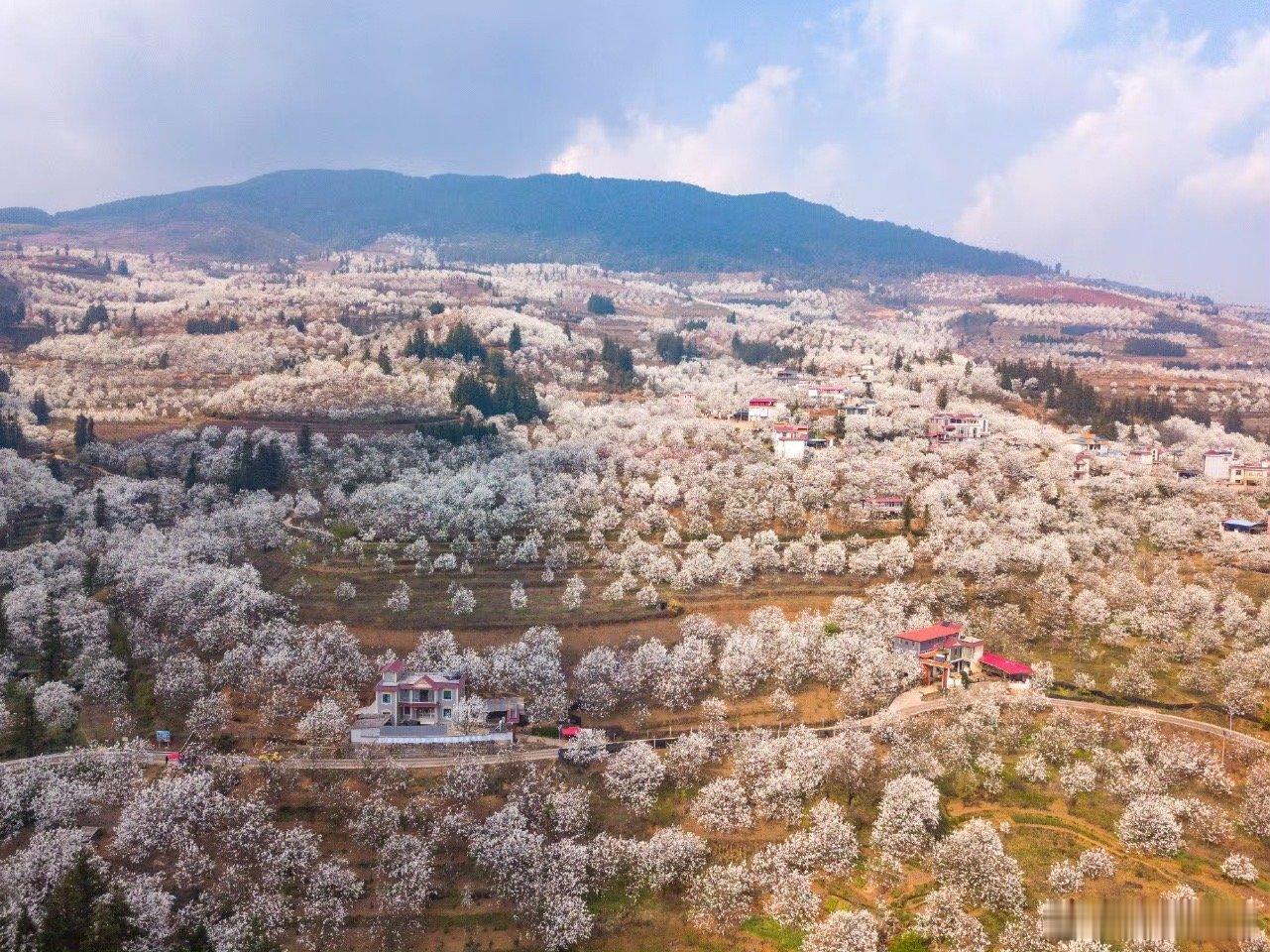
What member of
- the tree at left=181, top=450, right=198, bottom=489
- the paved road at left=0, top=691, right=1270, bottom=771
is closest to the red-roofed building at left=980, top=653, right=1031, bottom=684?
the paved road at left=0, top=691, right=1270, bottom=771

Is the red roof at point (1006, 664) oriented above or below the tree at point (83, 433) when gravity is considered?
below

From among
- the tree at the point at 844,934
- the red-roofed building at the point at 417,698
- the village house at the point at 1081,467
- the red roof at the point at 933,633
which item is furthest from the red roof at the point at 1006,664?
the village house at the point at 1081,467

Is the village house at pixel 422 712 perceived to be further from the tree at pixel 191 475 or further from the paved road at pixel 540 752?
the tree at pixel 191 475

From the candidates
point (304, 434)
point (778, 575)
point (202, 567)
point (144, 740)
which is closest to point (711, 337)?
point (304, 434)

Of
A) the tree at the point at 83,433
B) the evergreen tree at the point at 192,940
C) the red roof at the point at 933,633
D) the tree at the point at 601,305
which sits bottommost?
the evergreen tree at the point at 192,940

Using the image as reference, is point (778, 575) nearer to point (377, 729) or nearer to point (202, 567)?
point (377, 729)

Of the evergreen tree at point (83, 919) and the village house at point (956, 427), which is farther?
the village house at point (956, 427)
